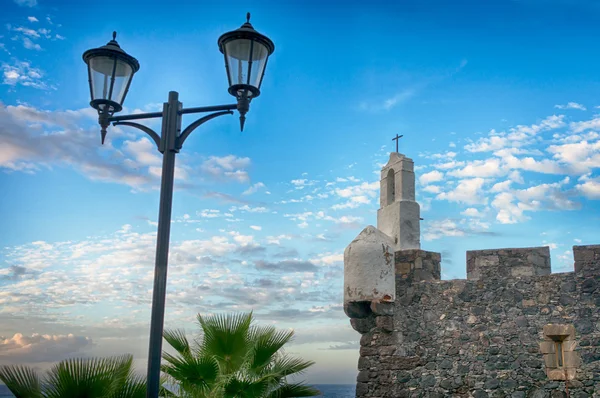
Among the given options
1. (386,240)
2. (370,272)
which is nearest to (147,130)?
(370,272)

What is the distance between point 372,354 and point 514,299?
86.7 inches

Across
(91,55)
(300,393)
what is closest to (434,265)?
(300,393)

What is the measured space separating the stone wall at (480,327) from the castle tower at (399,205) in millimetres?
497

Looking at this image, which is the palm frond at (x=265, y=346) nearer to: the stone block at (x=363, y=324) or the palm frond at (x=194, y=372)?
the palm frond at (x=194, y=372)

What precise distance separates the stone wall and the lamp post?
490cm

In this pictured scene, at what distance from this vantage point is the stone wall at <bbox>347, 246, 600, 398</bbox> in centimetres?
808

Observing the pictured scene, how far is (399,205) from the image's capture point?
1002 cm

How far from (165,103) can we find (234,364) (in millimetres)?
3011

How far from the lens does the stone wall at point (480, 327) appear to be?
8.08 meters

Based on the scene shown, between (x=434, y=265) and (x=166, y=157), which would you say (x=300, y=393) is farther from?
(x=434, y=265)

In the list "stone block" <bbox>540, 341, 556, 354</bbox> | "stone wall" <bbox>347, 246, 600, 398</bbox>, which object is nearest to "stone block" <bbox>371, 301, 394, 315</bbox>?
"stone wall" <bbox>347, 246, 600, 398</bbox>

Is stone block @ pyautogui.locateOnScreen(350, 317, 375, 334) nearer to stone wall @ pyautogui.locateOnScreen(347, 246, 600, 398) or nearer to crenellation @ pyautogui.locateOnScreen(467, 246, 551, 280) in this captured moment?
stone wall @ pyautogui.locateOnScreen(347, 246, 600, 398)

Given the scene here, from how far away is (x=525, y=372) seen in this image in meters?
8.26

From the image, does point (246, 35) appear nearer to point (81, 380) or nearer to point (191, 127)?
point (191, 127)
